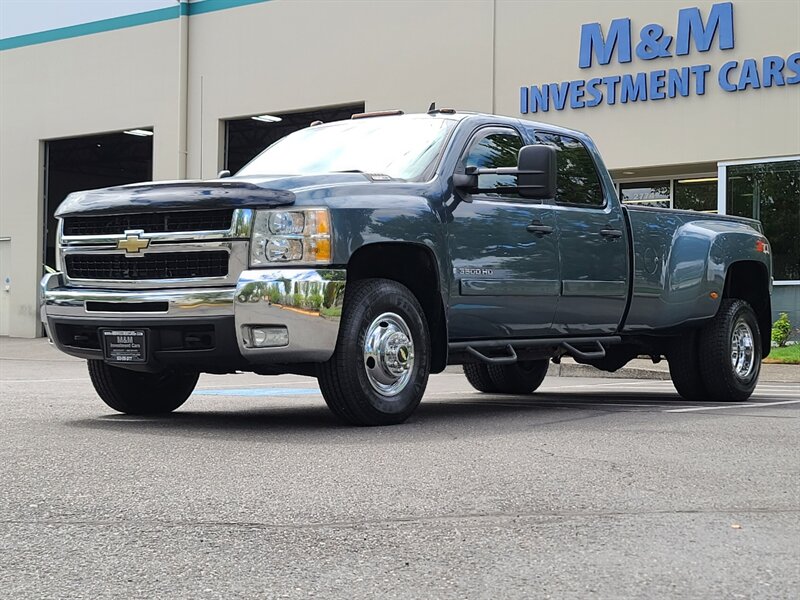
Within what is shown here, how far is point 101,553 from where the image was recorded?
3865 millimetres

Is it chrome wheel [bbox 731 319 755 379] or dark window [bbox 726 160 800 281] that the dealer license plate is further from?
dark window [bbox 726 160 800 281]

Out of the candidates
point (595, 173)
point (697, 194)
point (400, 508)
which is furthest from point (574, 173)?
point (697, 194)

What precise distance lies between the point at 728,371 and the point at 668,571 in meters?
6.41

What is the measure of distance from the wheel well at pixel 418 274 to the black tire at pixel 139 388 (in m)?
1.38

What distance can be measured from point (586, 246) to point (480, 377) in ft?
8.78

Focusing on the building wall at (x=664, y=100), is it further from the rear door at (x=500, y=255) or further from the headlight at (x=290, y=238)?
the headlight at (x=290, y=238)

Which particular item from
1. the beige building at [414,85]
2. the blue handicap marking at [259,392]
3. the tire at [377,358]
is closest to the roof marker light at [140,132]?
the beige building at [414,85]

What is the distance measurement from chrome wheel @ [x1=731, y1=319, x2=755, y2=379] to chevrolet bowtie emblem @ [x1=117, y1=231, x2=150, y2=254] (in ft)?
16.5

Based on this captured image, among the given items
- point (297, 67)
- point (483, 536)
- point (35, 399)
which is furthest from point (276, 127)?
point (483, 536)

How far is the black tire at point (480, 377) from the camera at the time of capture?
1103 centimetres

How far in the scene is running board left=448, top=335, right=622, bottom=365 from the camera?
784 centimetres

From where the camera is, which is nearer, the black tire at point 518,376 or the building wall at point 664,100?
the black tire at point 518,376

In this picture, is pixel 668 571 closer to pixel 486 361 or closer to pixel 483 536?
pixel 483 536

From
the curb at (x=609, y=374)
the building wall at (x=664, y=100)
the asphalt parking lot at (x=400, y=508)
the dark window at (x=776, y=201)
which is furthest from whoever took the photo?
the dark window at (x=776, y=201)
